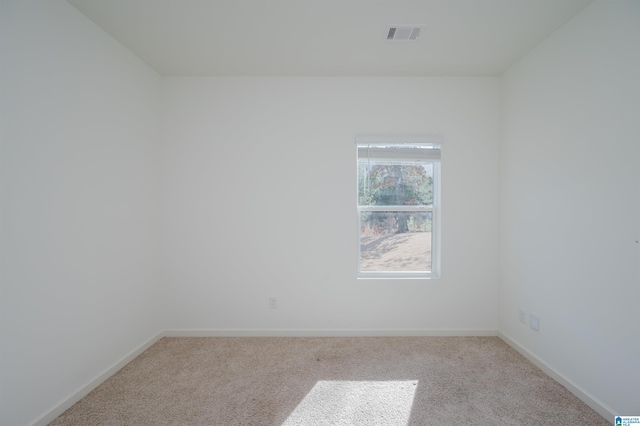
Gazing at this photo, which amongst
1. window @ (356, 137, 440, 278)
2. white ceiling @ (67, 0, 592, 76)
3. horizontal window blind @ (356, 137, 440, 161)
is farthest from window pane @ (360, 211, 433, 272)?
white ceiling @ (67, 0, 592, 76)

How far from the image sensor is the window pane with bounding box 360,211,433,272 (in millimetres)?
3014

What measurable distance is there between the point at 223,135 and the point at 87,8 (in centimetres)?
130

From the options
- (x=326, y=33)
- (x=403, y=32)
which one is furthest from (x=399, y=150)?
(x=326, y=33)

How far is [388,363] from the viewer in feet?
7.92

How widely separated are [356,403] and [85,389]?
193 cm

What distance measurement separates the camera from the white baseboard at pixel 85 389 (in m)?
1.73

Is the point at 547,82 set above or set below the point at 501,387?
above

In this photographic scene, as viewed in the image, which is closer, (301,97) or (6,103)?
(6,103)

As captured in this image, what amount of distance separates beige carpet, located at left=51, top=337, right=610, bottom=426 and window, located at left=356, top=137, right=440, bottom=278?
0.76 metres

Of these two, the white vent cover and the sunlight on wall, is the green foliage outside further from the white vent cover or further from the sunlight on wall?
the sunlight on wall

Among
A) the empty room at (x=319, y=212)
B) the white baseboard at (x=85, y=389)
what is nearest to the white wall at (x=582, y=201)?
the empty room at (x=319, y=212)

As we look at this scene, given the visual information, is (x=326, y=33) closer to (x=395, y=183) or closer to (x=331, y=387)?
(x=395, y=183)

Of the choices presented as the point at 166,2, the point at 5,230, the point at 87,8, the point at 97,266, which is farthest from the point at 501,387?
the point at 87,8

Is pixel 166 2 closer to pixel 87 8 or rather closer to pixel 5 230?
pixel 87 8
